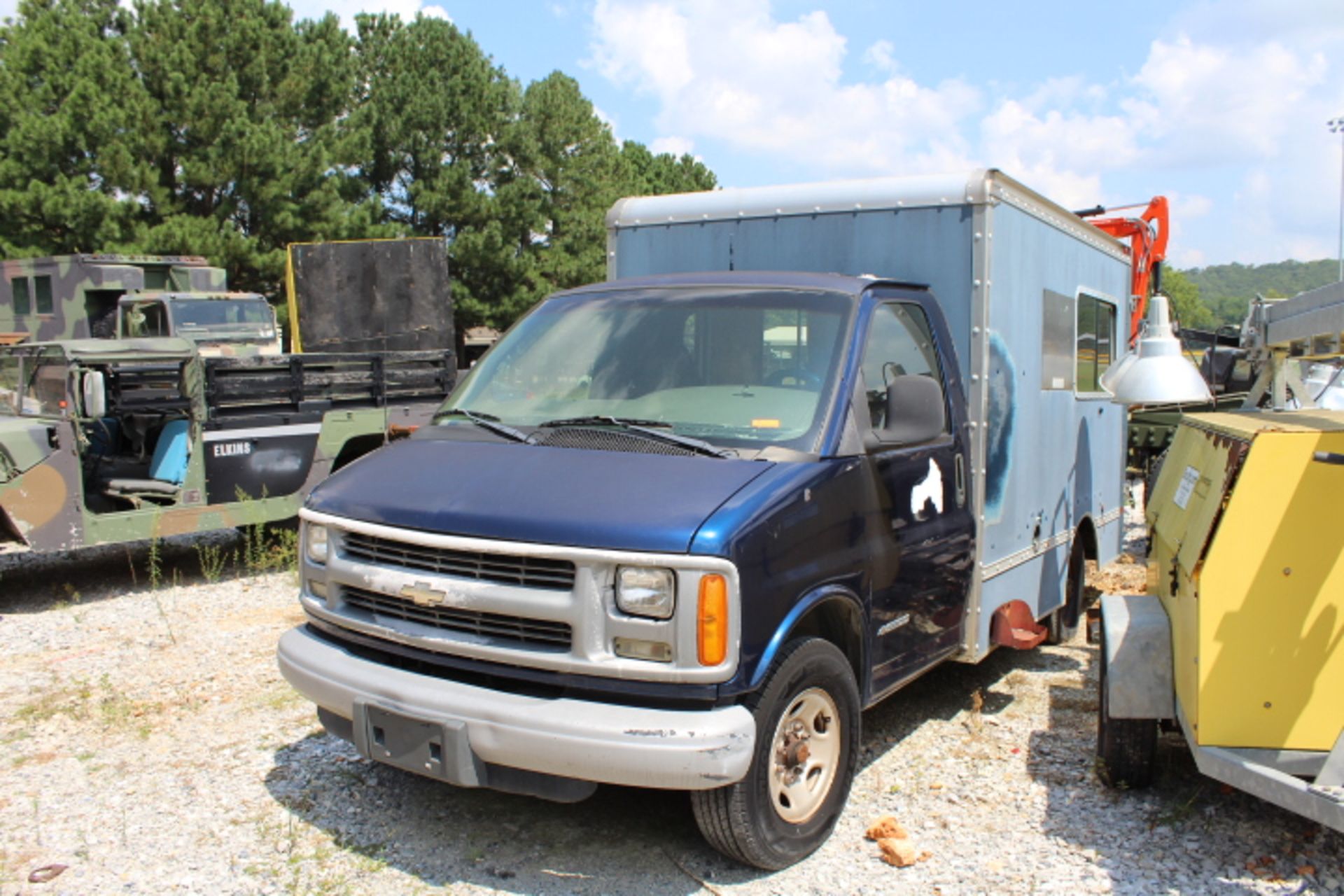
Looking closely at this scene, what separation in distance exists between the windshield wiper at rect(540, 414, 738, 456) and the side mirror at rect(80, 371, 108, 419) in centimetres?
484

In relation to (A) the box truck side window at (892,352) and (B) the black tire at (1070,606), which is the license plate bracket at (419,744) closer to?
(A) the box truck side window at (892,352)

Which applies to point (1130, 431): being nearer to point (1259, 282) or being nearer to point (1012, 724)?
point (1012, 724)

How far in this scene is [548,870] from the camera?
3.91 metres

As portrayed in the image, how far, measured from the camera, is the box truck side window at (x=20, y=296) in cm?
1942

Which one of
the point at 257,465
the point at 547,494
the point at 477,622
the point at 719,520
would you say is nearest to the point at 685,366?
the point at 547,494

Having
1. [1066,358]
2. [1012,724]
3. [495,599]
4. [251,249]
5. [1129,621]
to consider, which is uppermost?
[251,249]

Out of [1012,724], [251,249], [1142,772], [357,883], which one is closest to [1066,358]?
[1012,724]

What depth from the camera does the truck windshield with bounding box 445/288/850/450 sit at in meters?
4.17

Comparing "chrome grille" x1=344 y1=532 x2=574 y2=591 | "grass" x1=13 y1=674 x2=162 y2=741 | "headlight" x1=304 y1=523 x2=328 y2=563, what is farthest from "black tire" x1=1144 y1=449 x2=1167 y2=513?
"grass" x1=13 y1=674 x2=162 y2=741

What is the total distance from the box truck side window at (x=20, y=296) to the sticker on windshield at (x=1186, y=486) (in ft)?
65.9

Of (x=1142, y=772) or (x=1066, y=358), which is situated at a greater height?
(x=1066, y=358)

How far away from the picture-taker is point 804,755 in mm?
3896

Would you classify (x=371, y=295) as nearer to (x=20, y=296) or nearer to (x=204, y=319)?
(x=204, y=319)

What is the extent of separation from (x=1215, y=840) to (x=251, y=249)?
25533 mm
